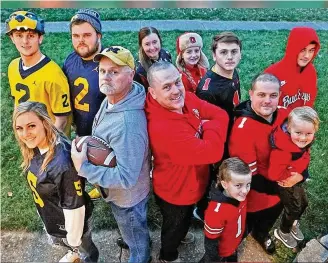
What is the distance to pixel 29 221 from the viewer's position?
4543 mm

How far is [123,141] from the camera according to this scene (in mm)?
2930

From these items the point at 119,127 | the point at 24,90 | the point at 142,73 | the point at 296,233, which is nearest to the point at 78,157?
the point at 119,127

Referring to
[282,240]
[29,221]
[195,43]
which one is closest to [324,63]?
[195,43]

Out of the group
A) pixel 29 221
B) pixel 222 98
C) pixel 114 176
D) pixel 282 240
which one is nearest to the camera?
pixel 114 176

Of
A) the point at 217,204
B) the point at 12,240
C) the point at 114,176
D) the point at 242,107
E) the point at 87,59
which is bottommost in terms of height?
the point at 12,240

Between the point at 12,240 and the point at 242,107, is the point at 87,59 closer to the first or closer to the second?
the point at 242,107

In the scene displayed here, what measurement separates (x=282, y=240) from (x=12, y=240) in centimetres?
286

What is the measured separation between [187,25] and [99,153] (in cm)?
850

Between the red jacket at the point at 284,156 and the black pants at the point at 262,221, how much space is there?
1.78 feet

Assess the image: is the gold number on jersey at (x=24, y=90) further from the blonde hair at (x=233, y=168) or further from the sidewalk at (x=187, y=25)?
the sidewalk at (x=187, y=25)

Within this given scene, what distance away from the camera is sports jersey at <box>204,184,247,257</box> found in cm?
332

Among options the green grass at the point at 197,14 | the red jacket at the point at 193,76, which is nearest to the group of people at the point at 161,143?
the red jacket at the point at 193,76

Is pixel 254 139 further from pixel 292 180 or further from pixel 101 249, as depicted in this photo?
pixel 101 249

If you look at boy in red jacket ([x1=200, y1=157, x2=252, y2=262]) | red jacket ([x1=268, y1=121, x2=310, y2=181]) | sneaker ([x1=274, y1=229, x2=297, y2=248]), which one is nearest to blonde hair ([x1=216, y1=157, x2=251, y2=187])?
boy in red jacket ([x1=200, y1=157, x2=252, y2=262])
